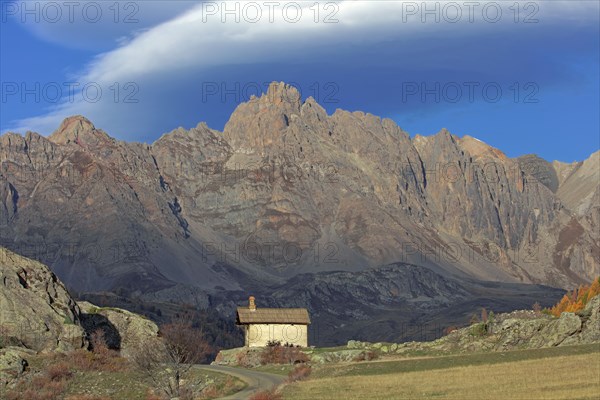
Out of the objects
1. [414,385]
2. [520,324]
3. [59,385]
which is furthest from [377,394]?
[520,324]

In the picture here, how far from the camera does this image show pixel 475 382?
55188mm

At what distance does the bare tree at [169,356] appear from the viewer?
6931cm

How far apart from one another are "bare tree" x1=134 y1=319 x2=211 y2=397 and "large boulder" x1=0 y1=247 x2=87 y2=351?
604cm

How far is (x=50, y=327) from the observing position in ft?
246

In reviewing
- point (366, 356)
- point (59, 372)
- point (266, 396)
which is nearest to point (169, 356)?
point (59, 372)

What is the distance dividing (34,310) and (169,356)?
11.1 m

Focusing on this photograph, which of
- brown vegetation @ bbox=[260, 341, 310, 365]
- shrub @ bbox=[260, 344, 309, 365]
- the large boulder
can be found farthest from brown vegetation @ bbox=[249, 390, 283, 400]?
brown vegetation @ bbox=[260, 341, 310, 365]

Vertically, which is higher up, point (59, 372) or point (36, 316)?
point (36, 316)

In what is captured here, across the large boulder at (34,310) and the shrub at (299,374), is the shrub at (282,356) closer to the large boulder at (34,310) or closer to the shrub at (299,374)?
the shrub at (299,374)

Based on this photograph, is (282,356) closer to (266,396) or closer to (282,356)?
(282,356)

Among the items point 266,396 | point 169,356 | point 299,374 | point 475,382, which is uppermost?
point 169,356

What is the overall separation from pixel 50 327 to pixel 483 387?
36.8 metres

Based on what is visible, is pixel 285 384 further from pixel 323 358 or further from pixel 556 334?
pixel 556 334

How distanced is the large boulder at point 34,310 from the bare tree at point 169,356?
19.8 ft
